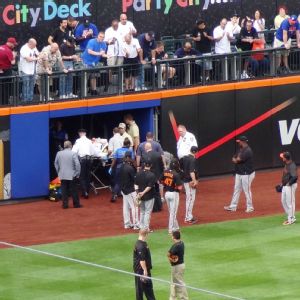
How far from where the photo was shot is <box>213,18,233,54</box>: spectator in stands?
3350 cm

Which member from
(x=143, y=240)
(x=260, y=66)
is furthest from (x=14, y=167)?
(x=143, y=240)

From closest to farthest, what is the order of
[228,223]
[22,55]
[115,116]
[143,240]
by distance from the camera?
[143,240] → [228,223] → [22,55] → [115,116]

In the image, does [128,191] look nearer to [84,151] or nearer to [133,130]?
[84,151]

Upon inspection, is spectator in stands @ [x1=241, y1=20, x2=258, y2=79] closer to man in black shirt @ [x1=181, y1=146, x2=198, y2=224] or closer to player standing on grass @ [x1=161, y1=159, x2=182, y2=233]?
man in black shirt @ [x1=181, y1=146, x2=198, y2=224]

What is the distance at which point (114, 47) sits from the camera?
104 ft

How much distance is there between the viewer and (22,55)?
98.8 ft

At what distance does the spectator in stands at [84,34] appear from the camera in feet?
105

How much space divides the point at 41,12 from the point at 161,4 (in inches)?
155

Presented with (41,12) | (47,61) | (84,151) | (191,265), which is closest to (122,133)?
(84,151)

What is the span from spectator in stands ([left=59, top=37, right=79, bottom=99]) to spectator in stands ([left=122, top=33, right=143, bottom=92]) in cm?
118

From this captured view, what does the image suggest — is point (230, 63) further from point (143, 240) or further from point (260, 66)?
point (143, 240)

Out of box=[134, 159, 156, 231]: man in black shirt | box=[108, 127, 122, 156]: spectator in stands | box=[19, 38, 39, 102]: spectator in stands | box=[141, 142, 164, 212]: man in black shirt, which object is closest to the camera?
box=[134, 159, 156, 231]: man in black shirt

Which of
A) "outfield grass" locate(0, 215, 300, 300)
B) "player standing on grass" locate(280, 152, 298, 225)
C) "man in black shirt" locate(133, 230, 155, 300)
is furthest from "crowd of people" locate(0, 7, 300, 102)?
"man in black shirt" locate(133, 230, 155, 300)

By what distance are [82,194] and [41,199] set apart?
926 mm
